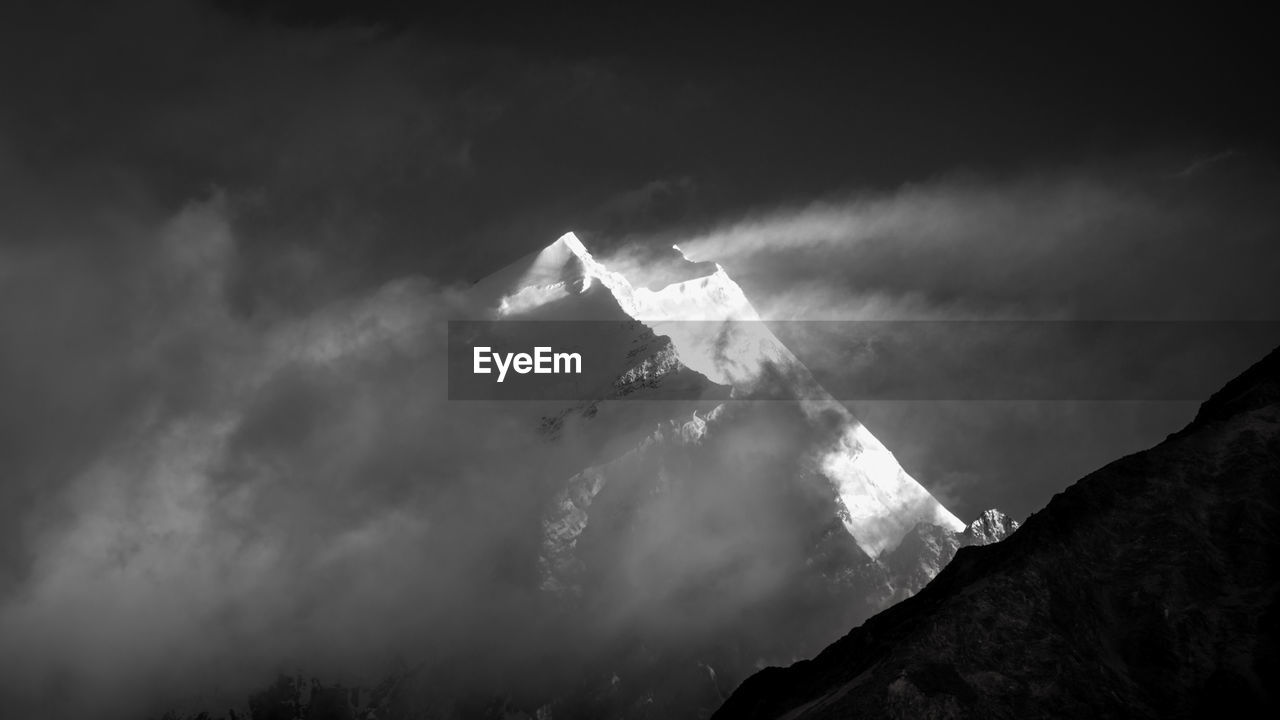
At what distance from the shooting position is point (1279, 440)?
67.2 m

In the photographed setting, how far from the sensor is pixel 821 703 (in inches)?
2603

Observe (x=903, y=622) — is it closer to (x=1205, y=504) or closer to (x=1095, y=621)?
(x=1095, y=621)

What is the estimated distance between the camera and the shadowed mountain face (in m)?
57.8

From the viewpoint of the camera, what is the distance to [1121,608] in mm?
63062

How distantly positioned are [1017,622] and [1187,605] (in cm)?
1095

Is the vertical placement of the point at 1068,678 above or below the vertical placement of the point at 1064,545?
below

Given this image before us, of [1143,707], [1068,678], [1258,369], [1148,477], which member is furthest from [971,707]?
[1258,369]

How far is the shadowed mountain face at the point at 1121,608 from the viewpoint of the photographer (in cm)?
5778

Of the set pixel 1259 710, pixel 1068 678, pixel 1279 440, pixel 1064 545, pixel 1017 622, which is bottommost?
pixel 1259 710

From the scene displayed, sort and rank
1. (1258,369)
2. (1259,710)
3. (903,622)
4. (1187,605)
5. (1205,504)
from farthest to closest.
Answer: (1258,369) < (903,622) < (1205,504) < (1187,605) < (1259,710)

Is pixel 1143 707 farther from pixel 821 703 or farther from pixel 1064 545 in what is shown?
pixel 821 703

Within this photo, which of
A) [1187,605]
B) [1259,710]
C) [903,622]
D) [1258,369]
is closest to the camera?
[1259,710]

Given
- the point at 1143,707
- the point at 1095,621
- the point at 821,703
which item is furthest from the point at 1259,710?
the point at 821,703

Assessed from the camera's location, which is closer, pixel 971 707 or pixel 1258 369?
pixel 971 707
